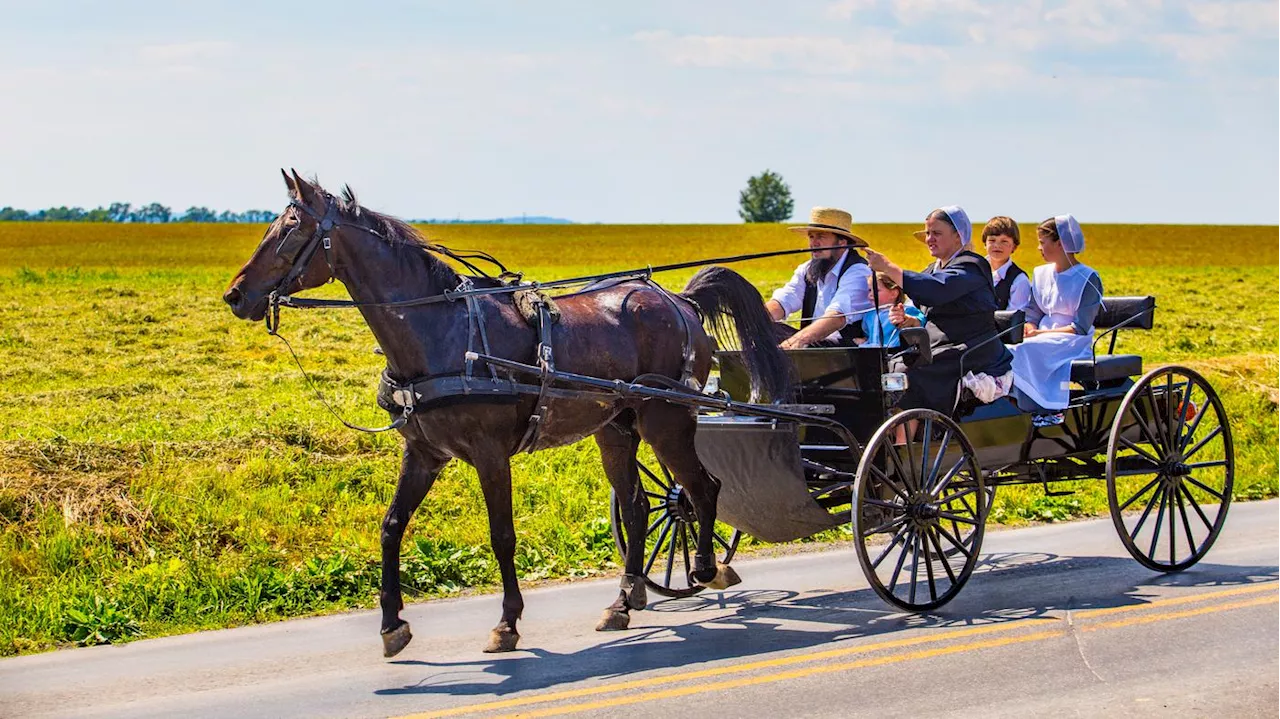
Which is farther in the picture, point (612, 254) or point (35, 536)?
point (612, 254)

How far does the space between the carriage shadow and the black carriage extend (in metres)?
0.19

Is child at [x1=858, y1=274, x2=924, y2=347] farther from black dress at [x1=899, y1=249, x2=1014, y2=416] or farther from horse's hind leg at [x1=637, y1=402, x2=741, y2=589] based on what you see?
horse's hind leg at [x1=637, y1=402, x2=741, y2=589]

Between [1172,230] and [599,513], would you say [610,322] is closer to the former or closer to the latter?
[599,513]

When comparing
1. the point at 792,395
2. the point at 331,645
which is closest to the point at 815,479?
the point at 792,395

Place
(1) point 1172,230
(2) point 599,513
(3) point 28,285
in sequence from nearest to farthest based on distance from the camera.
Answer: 1. (2) point 599,513
2. (3) point 28,285
3. (1) point 1172,230

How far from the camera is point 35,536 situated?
9.02 m

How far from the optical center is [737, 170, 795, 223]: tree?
11762 centimetres

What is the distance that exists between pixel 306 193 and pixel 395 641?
2296 mm

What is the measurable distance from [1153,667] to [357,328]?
53.3 ft

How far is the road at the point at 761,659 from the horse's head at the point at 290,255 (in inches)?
72.1

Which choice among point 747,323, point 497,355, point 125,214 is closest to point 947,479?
point 747,323

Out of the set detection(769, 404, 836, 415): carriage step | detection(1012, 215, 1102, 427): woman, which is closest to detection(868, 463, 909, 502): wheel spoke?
detection(769, 404, 836, 415): carriage step

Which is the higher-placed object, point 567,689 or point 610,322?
point 610,322

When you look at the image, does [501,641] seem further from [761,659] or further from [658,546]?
[658,546]
